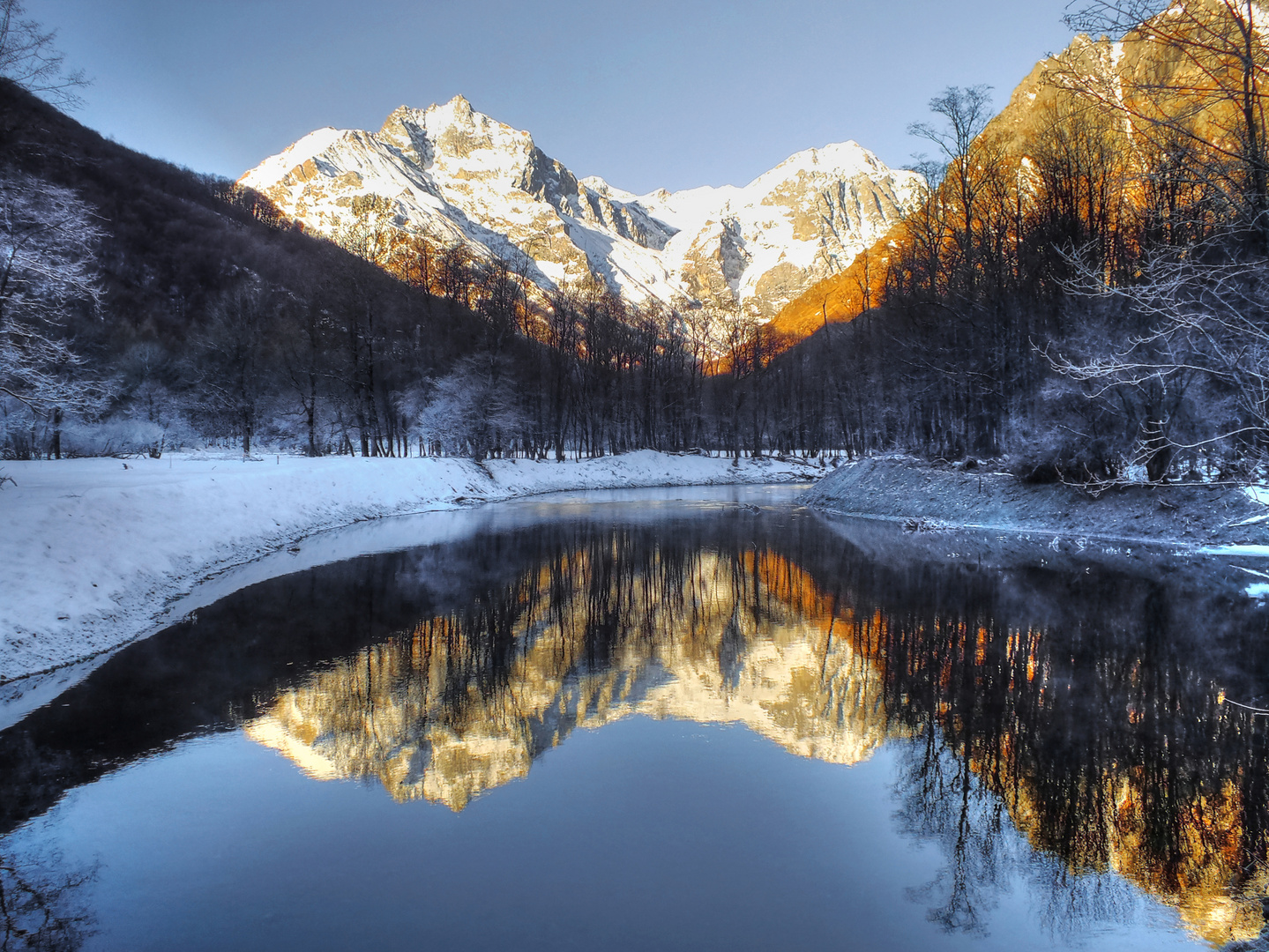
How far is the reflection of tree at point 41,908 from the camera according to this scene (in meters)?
3.91


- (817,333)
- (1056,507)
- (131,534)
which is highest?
(817,333)

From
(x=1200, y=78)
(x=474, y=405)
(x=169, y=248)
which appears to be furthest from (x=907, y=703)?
(x=169, y=248)

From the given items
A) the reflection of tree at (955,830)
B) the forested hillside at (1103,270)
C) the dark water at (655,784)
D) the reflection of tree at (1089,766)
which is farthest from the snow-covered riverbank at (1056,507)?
the reflection of tree at (955,830)

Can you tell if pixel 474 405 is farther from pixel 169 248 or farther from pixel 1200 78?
pixel 169 248

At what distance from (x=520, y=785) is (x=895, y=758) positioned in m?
3.51

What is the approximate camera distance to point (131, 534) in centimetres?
1376

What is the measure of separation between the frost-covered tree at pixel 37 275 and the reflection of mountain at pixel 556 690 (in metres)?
8.36

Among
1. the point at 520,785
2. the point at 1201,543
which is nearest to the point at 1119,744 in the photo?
the point at 520,785

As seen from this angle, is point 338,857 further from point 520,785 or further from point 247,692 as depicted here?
point 247,692

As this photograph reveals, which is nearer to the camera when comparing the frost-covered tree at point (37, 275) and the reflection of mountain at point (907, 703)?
the reflection of mountain at point (907, 703)

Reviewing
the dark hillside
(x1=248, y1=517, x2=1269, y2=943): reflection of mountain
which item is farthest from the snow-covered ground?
the dark hillside

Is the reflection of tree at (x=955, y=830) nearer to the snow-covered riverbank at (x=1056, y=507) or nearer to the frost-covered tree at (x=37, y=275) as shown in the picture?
the snow-covered riverbank at (x=1056, y=507)

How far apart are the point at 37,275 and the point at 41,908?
40.3 feet

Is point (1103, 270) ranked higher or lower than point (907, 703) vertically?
higher
